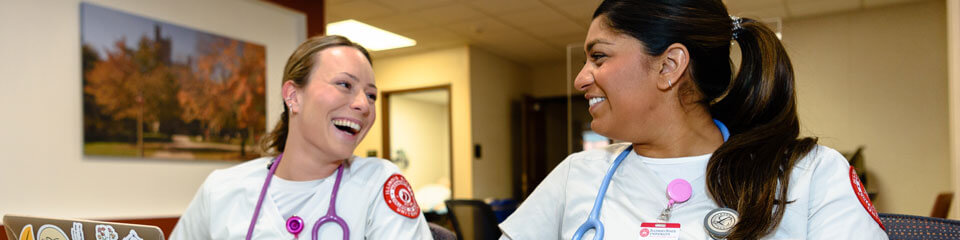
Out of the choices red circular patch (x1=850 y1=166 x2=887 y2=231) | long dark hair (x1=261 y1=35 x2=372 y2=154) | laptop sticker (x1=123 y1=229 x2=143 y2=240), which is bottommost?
laptop sticker (x1=123 y1=229 x2=143 y2=240)

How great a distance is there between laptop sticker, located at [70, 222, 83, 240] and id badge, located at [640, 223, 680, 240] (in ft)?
3.10

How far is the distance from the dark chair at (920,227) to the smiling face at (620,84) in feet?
1.56

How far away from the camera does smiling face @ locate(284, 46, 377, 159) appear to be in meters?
1.45

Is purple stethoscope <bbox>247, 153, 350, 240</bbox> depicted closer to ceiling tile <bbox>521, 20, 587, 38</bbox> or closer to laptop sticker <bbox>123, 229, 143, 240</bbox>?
laptop sticker <bbox>123, 229, 143, 240</bbox>

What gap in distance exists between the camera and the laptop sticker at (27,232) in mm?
1090

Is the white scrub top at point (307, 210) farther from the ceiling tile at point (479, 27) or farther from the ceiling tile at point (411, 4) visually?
the ceiling tile at point (479, 27)

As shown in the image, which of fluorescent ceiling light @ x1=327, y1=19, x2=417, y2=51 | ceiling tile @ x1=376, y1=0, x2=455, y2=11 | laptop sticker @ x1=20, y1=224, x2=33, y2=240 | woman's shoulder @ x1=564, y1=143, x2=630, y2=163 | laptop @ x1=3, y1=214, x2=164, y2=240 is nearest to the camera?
laptop @ x1=3, y1=214, x2=164, y2=240

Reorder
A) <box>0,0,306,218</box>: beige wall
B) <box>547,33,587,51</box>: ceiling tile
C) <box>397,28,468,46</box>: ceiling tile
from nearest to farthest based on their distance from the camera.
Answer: <box>0,0,306,218</box>: beige wall → <box>397,28,468,46</box>: ceiling tile → <box>547,33,587,51</box>: ceiling tile

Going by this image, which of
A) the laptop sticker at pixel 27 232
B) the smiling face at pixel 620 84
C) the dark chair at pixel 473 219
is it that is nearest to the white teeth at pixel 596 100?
the smiling face at pixel 620 84

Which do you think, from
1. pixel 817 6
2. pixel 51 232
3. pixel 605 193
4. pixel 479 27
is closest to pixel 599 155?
pixel 605 193

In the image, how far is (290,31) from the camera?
4.46 metres

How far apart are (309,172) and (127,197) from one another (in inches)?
96.9

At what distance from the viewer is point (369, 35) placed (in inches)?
248

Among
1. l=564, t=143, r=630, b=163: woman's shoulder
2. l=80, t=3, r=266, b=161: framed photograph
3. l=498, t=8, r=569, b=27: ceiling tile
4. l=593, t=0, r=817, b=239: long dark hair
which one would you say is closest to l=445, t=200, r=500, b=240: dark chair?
l=80, t=3, r=266, b=161: framed photograph
